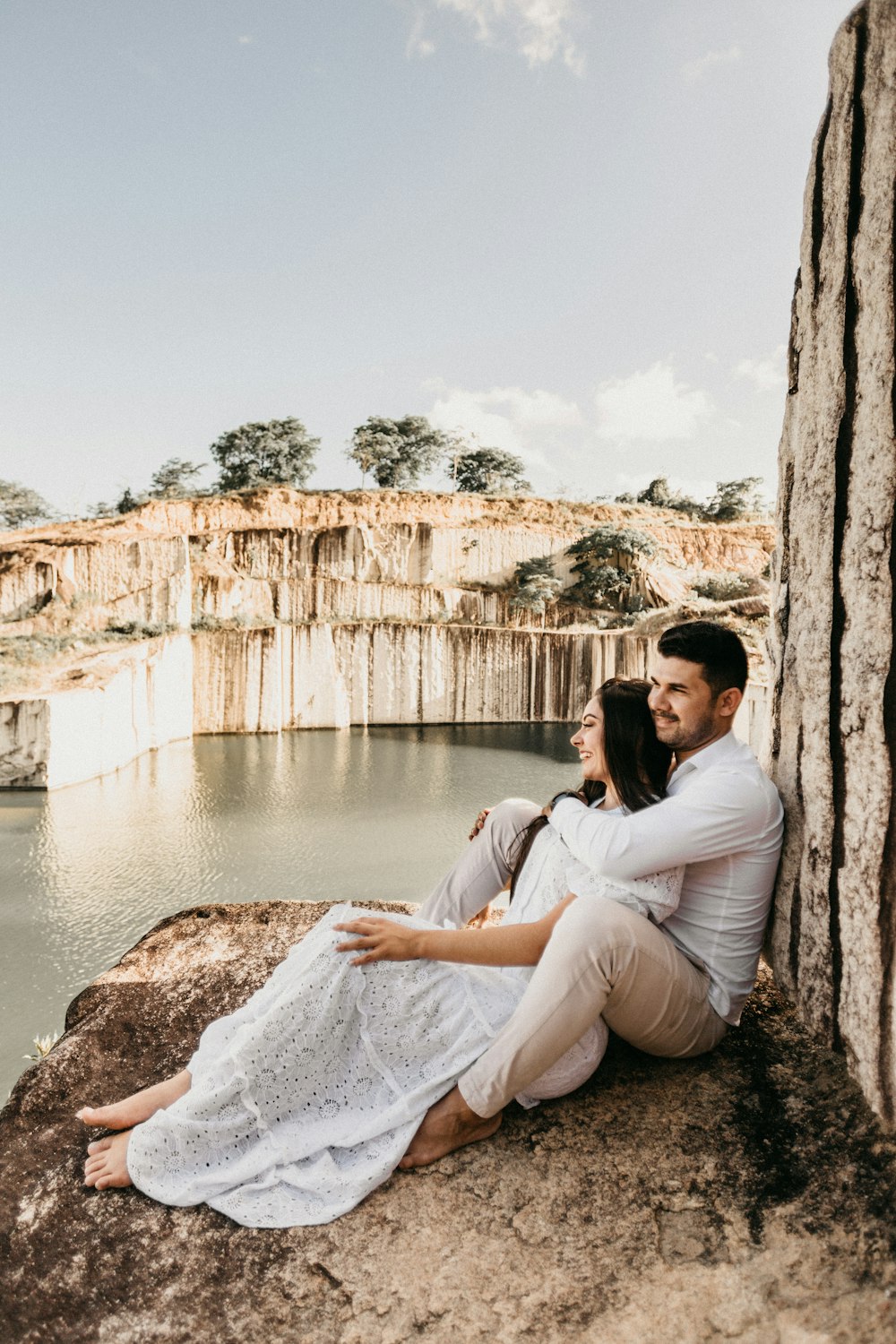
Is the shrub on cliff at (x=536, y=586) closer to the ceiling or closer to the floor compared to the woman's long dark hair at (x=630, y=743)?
closer to the ceiling

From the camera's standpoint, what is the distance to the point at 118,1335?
1036mm

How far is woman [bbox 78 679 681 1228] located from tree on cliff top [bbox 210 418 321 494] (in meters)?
21.6

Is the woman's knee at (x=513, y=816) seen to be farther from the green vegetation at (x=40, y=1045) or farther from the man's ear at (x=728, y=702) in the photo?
the green vegetation at (x=40, y=1045)

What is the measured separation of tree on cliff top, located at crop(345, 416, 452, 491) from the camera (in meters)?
21.9

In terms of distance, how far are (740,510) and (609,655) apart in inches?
429

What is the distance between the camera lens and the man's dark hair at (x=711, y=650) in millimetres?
1449

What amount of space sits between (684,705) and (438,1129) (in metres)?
0.88

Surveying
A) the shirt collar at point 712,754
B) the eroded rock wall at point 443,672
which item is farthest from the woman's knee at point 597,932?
the eroded rock wall at point 443,672

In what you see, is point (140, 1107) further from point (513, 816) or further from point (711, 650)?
point (711, 650)

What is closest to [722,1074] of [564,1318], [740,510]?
[564,1318]

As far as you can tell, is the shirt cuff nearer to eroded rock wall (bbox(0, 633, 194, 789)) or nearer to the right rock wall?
the right rock wall

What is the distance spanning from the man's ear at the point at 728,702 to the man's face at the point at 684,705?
1 cm

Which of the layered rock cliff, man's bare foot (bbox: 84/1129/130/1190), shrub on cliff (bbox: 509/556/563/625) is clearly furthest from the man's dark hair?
shrub on cliff (bbox: 509/556/563/625)

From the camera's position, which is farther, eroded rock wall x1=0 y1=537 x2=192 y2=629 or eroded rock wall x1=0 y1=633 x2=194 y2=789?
eroded rock wall x1=0 y1=537 x2=192 y2=629
